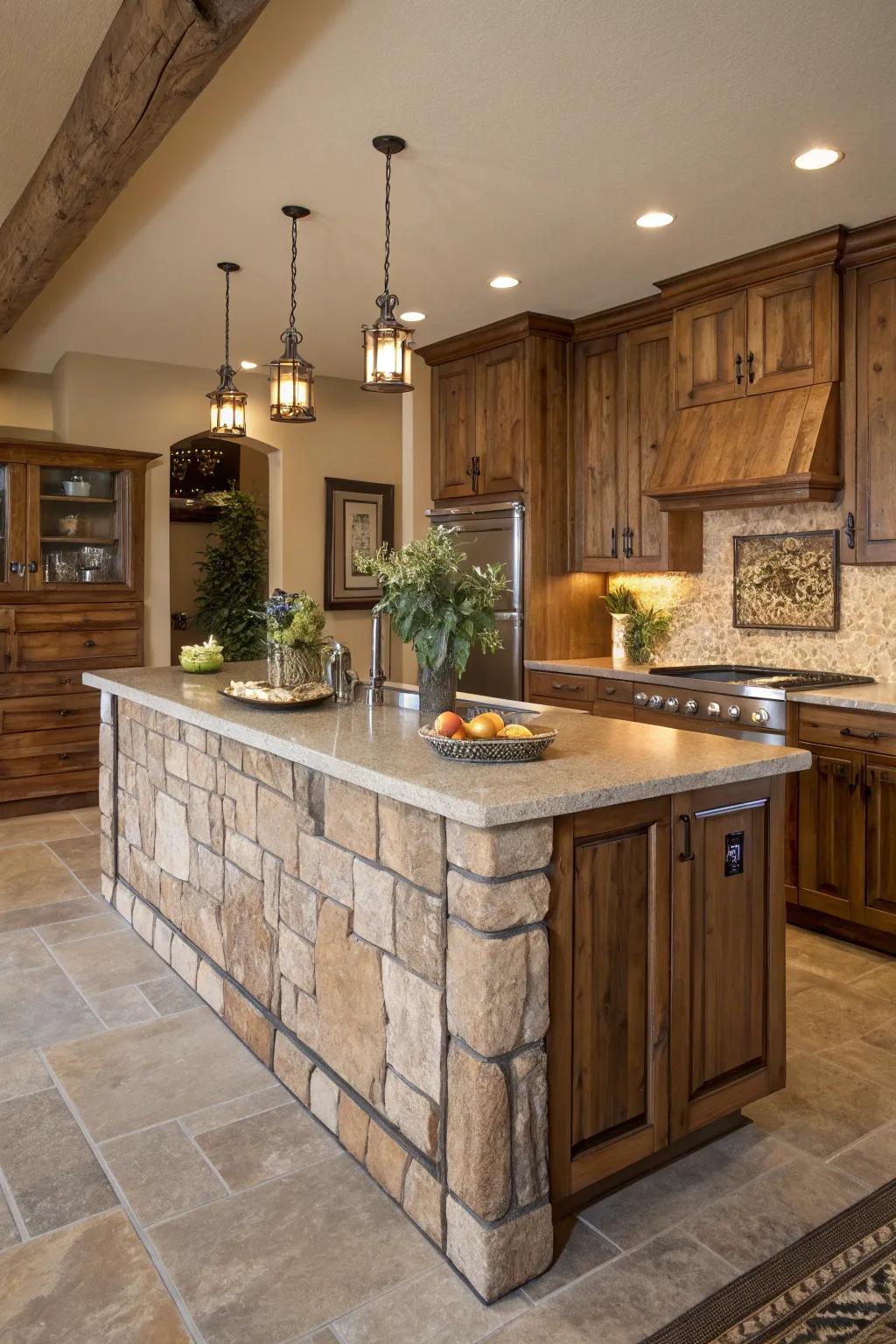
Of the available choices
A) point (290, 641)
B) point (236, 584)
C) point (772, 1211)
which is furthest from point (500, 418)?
point (772, 1211)

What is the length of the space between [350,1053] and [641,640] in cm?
334

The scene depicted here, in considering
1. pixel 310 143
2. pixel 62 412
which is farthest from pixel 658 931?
pixel 62 412

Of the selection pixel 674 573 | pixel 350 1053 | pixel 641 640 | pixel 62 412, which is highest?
pixel 62 412

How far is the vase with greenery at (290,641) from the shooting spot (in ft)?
10.4

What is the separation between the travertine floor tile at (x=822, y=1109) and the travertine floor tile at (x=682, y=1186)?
0.08 m

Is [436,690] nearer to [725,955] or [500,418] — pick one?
[725,955]

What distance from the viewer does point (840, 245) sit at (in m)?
3.87

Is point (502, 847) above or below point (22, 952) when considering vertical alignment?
above

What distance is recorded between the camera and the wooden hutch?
563 centimetres

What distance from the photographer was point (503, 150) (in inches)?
→ 125

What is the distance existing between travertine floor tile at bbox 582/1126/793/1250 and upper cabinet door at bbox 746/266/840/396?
3020 millimetres

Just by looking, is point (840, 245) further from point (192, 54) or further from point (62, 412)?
→ point (62, 412)

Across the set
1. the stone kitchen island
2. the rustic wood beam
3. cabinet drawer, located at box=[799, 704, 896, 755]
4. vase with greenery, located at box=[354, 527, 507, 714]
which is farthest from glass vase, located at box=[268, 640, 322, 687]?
cabinet drawer, located at box=[799, 704, 896, 755]

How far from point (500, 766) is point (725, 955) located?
2.35 ft
